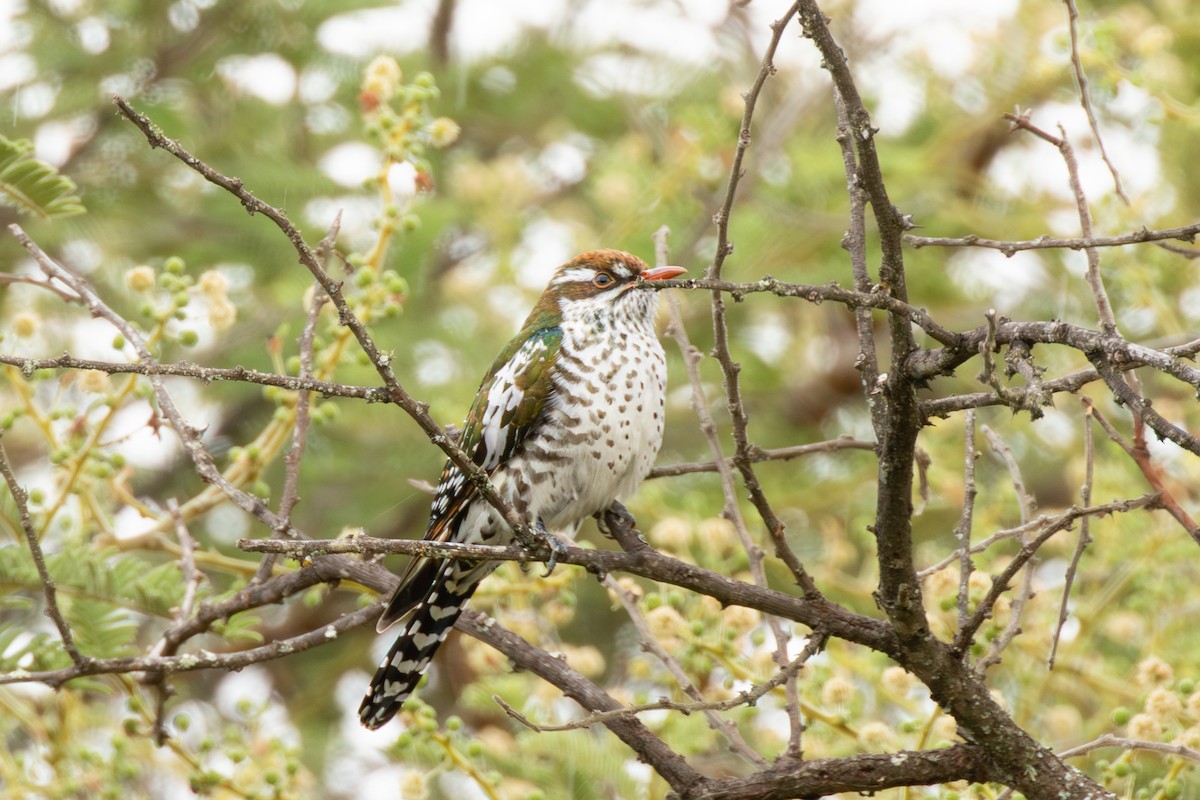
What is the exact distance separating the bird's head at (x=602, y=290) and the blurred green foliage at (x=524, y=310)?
2.16ft

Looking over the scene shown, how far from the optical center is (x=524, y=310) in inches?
271

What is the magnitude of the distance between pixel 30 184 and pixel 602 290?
1.72 m

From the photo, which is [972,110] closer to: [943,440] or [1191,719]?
[943,440]

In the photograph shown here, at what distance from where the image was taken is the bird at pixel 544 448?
13.3 ft

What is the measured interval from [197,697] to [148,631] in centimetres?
50

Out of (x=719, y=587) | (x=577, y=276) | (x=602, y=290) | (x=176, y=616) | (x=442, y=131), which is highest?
(x=577, y=276)

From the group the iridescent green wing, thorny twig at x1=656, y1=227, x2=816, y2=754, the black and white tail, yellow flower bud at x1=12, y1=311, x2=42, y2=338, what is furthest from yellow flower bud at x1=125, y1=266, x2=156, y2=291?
thorny twig at x1=656, y1=227, x2=816, y2=754

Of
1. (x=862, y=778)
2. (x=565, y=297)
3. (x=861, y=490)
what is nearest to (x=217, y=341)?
(x=565, y=297)

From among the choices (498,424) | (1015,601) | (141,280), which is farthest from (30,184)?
(1015,601)

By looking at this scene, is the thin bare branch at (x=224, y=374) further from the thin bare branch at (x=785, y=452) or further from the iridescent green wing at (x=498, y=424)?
the iridescent green wing at (x=498, y=424)

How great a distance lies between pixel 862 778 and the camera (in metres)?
2.97

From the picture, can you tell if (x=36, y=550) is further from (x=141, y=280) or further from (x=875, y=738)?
(x=875, y=738)

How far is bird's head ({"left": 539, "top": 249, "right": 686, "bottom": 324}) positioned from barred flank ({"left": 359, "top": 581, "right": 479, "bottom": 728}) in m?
0.96

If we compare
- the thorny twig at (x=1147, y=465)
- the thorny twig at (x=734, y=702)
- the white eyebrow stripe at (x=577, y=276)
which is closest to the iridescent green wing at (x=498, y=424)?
the white eyebrow stripe at (x=577, y=276)
